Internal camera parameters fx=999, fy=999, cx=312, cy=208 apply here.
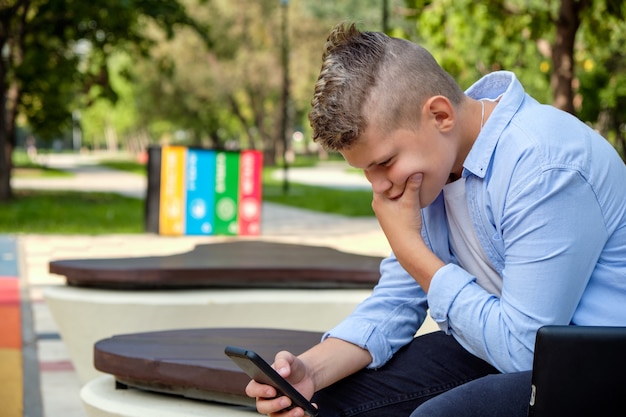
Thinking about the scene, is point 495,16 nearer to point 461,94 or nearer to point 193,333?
point 193,333

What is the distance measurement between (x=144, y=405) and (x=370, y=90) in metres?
1.35

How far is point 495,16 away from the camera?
1038 centimetres

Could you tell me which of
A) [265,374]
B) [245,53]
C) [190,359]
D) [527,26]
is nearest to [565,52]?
[527,26]

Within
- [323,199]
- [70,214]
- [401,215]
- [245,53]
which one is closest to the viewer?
[401,215]

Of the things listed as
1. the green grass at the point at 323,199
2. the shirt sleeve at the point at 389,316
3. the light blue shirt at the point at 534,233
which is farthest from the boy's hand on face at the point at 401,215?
the green grass at the point at 323,199

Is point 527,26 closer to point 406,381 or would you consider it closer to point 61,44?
point 406,381

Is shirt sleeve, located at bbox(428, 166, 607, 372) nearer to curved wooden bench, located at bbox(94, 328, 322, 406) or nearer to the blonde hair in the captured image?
the blonde hair

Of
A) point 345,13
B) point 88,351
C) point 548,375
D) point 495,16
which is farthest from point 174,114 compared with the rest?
point 548,375

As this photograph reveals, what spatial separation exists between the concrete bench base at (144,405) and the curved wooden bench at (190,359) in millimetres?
25

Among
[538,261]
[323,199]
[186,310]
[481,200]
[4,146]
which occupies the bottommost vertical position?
[323,199]

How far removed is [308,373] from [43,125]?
68.9ft

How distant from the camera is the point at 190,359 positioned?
2977 mm

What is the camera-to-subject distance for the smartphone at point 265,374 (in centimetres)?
210

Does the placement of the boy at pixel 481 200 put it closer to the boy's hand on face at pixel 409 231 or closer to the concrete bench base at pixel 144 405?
the boy's hand on face at pixel 409 231
